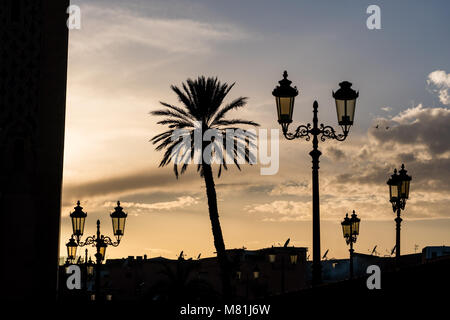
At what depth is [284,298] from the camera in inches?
522

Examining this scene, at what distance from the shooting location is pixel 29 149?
30.4 meters

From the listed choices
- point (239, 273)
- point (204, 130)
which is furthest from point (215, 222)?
point (239, 273)

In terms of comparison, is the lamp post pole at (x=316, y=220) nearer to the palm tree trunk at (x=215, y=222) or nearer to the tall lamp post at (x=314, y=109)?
the tall lamp post at (x=314, y=109)

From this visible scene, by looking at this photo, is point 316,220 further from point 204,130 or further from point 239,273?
point 239,273

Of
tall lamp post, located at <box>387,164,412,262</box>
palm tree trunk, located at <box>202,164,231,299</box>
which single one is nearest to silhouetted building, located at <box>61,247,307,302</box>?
palm tree trunk, located at <box>202,164,231,299</box>

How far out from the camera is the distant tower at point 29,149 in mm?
29906

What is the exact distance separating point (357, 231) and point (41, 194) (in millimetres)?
11996

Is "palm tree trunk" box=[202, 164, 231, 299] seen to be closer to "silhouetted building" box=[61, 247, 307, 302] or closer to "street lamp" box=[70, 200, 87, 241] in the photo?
"street lamp" box=[70, 200, 87, 241]

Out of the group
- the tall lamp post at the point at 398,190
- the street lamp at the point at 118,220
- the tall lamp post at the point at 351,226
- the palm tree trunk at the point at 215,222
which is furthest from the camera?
the palm tree trunk at the point at 215,222

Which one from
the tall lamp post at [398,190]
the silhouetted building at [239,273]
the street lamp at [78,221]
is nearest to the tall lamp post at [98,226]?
the street lamp at [78,221]

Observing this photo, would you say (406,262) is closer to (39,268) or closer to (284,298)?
(39,268)

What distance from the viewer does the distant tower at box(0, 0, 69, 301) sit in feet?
98.1

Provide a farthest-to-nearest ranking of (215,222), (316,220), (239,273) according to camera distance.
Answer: (239,273)
(215,222)
(316,220)
